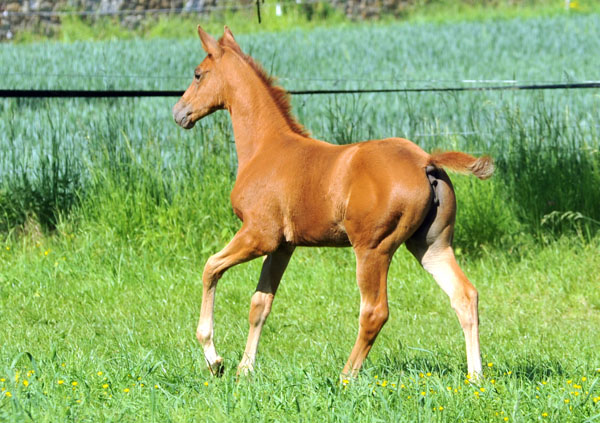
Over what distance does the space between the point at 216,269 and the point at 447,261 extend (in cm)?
130

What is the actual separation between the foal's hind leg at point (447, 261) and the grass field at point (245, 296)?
0.68 feet

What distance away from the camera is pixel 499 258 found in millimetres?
7945

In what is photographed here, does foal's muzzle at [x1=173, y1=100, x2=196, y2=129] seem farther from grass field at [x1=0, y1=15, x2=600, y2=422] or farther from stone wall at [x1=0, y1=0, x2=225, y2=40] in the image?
stone wall at [x1=0, y1=0, x2=225, y2=40]

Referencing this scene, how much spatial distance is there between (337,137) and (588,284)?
9.56ft

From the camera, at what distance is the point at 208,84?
5.32 m

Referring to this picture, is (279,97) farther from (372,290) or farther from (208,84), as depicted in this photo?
(372,290)

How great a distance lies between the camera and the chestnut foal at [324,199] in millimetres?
4570

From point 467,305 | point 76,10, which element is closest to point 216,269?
point 467,305

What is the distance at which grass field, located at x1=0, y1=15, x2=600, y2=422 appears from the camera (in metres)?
4.21

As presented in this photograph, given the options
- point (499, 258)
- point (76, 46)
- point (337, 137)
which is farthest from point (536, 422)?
point (76, 46)

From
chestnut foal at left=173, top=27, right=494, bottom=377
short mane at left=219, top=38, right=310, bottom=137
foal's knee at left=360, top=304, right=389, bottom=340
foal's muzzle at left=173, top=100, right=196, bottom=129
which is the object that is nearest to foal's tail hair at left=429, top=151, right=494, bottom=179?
chestnut foal at left=173, top=27, right=494, bottom=377

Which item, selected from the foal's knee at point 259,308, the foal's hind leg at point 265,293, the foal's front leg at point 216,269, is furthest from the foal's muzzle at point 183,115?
the foal's knee at point 259,308

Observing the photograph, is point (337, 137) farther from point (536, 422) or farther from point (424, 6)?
point (424, 6)

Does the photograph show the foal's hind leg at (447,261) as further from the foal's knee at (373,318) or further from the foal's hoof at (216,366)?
the foal's hoof at (216,366)
